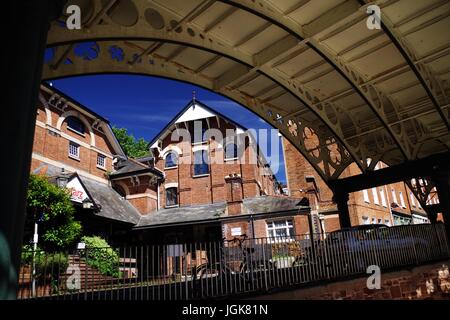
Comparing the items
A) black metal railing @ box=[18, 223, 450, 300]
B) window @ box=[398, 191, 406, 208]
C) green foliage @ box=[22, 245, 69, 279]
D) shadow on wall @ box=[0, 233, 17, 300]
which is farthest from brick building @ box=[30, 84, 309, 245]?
shadow on wall @ box=[0, 233, 17, 300]

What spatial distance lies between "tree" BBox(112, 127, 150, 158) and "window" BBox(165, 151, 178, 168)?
1950 cm

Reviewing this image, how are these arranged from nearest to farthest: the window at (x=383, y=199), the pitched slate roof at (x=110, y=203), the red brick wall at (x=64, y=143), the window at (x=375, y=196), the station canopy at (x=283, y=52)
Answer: the station canopy at (x=283, y=52) < the red brick wall at (x=64, y=143) < the pitched slate roof at (x=110, y=203) < the window at (x=375, y=196) < the window at (x=383, y=199)

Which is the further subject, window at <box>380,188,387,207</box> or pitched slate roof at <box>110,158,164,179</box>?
window at <box>380,188,387,207</box>

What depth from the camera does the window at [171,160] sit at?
102 ft

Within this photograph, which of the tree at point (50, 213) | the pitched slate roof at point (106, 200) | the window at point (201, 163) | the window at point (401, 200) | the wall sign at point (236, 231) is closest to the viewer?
the tree at point (50, 213)

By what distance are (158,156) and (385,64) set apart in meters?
23.5

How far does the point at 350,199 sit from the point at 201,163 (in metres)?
12.4

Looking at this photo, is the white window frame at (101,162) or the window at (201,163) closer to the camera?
the white window frame at (101,162)

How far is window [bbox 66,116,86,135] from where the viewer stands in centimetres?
2472

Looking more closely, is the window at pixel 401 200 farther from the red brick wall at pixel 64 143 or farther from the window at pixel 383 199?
the red brick wall at pixel 64 143

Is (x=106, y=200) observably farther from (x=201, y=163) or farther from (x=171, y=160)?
(x=201, y=163)

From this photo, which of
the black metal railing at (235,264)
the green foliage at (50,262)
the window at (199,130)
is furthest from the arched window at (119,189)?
the green foliage at (50,262)

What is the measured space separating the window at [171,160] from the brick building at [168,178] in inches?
3.5

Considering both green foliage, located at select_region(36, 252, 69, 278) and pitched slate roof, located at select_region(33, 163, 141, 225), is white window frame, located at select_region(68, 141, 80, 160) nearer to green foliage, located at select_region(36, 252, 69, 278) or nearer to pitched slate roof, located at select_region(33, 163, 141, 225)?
pitched slate roof, located at select_region(33, 163, 141, 225)
